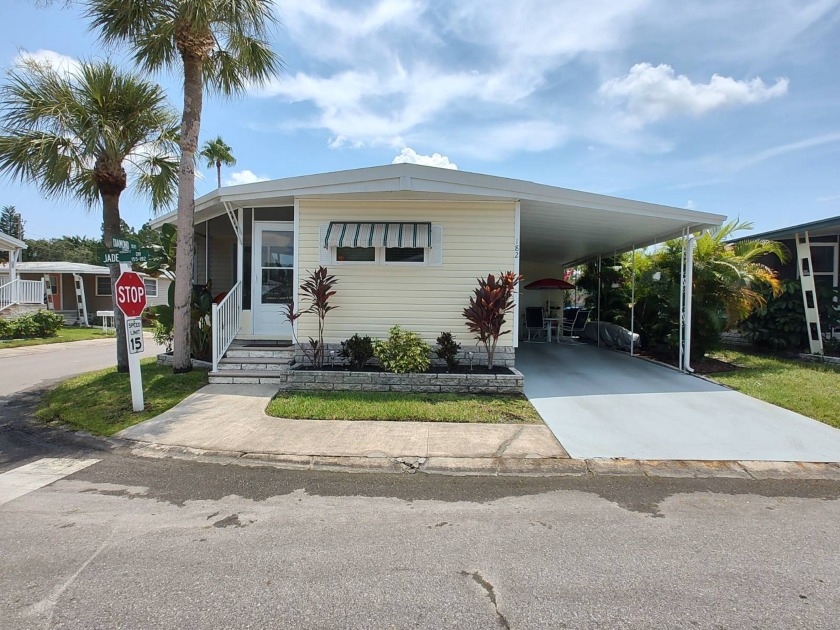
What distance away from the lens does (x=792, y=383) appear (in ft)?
24.7

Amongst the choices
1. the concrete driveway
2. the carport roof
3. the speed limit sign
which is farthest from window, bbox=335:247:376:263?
the concrete driveway

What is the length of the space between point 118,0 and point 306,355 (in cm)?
636

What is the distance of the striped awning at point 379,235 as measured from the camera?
7.38 meters

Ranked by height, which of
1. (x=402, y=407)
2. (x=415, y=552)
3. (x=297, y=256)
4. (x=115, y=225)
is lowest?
(x=415, y=552)

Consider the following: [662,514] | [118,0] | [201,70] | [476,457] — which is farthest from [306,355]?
[118,0]

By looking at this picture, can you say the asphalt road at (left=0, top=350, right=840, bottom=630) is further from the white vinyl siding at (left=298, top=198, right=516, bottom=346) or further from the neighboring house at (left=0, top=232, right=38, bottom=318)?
the neighboring house at (left=0, top=232, right=38, bottom=318)

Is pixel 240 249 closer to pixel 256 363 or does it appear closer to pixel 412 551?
pixel 256 363

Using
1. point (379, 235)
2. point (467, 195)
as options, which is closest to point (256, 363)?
point (379, 235)

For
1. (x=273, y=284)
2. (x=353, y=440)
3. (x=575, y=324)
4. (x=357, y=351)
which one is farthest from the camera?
(x=575, y=324)

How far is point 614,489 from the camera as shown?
151 inches

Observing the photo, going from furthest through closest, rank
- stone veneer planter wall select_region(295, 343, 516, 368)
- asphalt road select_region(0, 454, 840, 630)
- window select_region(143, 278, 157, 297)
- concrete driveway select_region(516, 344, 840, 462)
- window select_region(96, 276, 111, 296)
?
window select_region(143, 278, 157, 297) < window select_region(96, 276, 111, 296) < stone veneer planter wall select_region(295, 343, 516, 368) < concrete driveway select_region(516, 344, 840, 462) < asphalt road select_region(0, 454, 840, 630)

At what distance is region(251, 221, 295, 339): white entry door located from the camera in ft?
28.5

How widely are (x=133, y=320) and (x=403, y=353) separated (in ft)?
12.5

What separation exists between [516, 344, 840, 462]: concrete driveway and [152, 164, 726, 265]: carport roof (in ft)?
9.61
